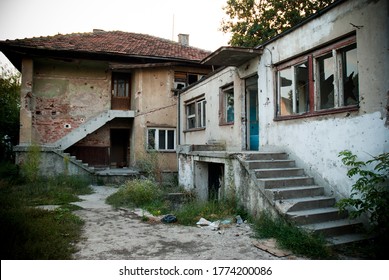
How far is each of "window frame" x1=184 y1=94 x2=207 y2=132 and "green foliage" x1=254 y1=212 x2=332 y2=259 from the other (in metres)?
7.98

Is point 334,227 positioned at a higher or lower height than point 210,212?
higher

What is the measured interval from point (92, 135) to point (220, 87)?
877cm

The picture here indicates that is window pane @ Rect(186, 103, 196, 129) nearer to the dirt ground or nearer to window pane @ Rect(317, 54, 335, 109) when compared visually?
the dirt ground

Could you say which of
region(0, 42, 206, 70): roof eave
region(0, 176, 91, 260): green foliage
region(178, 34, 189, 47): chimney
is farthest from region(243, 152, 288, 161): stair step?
region(178, 34, 189, 47): chimney

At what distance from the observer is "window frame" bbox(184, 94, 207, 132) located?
13414mm

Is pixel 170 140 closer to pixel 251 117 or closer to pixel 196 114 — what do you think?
pixel 196 114

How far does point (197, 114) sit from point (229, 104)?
10.3ft

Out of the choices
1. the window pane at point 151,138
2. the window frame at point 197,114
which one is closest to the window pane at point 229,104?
the window frame at point 197,114

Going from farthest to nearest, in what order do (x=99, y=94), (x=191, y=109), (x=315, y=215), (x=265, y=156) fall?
(x=99, y=94) < (x=191, y=109) < (x=265, y=156) < (x=315, y=215)

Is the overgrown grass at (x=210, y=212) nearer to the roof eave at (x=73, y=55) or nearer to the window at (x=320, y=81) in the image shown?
the window at (x=320, y=81)

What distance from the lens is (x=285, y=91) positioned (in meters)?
7.89

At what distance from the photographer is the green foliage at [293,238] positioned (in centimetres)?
441

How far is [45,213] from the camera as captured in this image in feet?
22.6

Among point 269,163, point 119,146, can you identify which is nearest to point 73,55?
point 119,146
